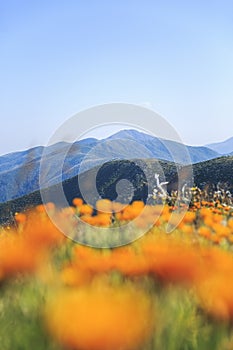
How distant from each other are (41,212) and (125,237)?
808 millimetres

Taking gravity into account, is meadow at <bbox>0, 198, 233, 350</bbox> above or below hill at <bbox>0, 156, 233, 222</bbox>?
above

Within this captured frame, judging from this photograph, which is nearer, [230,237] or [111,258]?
[111,258]

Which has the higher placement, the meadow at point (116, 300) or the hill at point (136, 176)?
the meadow at point (116, 300)

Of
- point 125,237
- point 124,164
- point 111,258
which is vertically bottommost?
point 124,164

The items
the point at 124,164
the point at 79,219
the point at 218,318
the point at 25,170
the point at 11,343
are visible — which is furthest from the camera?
the point at 124,164

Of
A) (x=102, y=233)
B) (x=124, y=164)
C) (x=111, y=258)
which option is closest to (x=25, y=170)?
(x=102, y=233)

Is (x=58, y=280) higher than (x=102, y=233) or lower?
higher

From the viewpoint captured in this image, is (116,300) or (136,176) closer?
(116,300)

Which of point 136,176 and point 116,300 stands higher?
point 116,300

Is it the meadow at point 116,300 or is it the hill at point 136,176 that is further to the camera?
the hill at point 136,176

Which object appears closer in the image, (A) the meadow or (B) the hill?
(A) the meadow

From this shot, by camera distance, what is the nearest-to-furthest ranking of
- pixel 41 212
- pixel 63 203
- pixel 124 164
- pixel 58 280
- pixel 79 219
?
pixel 58 280
pixel 79 219
pixel 41 212
pixel 63 203
pixel 124 164

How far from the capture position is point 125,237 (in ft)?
7.30

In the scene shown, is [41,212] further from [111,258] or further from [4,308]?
[4,308]
